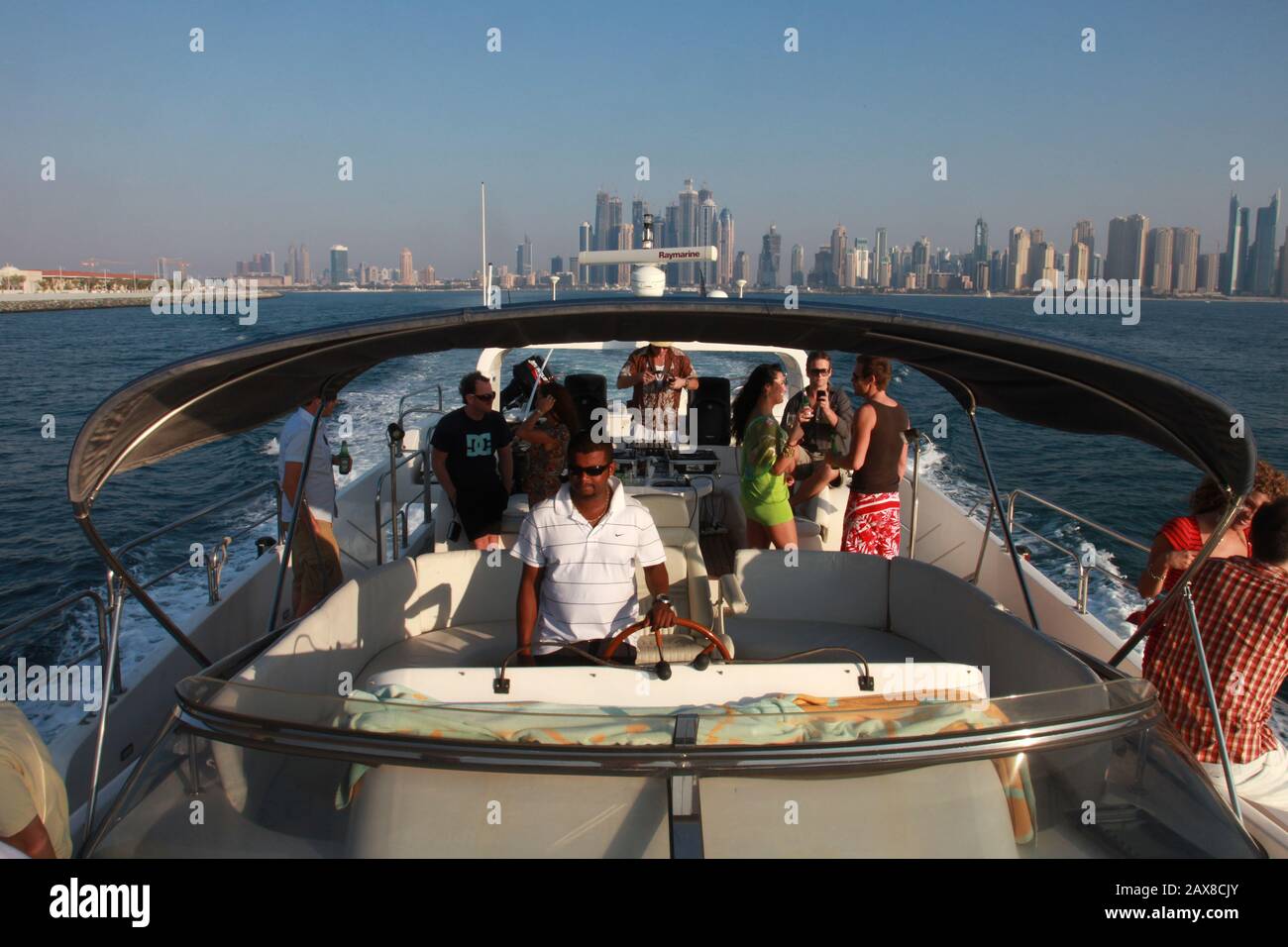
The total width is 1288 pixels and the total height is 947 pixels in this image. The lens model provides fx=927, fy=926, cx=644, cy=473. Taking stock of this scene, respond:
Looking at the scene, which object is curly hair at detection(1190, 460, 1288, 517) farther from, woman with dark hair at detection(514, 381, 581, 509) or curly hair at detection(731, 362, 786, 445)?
woman with dark hair at detection(514, 381, 581, 509)

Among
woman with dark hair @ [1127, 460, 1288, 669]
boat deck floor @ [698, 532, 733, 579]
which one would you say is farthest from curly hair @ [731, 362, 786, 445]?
woman with dark hair @ [1127, 460, 1288, 669]

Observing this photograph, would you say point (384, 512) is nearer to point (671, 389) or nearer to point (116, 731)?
point (671, 389)

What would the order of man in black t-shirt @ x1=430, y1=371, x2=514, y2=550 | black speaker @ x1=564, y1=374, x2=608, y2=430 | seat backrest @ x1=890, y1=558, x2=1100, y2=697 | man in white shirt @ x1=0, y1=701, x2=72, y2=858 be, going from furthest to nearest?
1. black speaker @ x1=564, y1=374, x2=608, y2=430
2. man in black t-shirt @ x1=430, y1=371, x2=514, y2=550
3. seat backrest @ x1=890, y1=558, x2=1100, y2=697
4. man in white shirt @ x1=0, y1=701, x2=72, y2=858

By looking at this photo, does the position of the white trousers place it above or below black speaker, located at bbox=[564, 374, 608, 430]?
below

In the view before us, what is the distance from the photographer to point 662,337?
378 centimetres

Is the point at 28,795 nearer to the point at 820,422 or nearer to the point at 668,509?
the point at 668,509

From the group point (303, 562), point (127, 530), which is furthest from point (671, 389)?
point (127, 530)

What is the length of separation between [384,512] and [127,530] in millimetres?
9394

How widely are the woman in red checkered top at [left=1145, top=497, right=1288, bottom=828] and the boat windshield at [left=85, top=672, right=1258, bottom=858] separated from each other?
46.3 inches

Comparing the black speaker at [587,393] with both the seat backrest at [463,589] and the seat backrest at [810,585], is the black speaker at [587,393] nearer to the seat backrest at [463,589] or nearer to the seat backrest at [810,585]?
the seat backrest at [463,589]

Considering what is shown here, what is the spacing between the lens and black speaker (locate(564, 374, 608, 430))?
375 inches

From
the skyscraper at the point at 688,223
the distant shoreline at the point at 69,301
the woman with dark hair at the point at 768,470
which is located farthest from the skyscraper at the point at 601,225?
Result: the distant shoreline at the point at 69,301

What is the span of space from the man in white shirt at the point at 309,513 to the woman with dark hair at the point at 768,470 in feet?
8.94

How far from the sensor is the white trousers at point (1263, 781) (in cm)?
343
